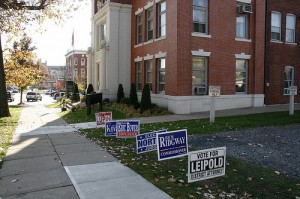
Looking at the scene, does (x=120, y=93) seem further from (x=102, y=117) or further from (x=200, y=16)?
(x=102, y=117)

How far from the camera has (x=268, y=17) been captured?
2116 centimetres

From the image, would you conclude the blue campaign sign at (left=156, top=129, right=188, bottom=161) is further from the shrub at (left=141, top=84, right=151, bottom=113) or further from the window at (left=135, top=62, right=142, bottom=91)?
the window at (left=135, top=62, right=142, bottom=91)

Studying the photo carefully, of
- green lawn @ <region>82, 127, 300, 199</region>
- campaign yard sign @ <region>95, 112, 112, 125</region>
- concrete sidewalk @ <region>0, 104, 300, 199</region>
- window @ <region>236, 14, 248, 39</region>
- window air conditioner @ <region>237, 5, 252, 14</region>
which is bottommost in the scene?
concrete sidewalk @ <region>0, 104, 300, 199</region>

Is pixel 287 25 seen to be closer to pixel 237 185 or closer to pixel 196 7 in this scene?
pixel 196 7

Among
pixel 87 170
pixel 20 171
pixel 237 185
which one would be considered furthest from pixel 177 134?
pixel 20 171

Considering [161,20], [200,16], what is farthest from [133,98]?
[200,16]

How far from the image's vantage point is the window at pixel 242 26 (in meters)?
A: 20.0

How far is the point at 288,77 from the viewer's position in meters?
22.4

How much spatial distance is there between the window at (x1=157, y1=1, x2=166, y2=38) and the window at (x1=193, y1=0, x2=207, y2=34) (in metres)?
2.14

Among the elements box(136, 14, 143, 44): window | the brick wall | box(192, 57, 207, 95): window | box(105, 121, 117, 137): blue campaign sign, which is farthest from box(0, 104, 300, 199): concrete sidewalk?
box(136, 14, 143, 44): window

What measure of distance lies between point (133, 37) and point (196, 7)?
752cm

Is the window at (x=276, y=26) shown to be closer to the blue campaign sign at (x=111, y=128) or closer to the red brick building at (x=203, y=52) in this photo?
the red brick building at (x=203, y=52)

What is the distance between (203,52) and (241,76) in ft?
12.3

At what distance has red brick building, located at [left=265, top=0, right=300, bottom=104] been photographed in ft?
69.9
